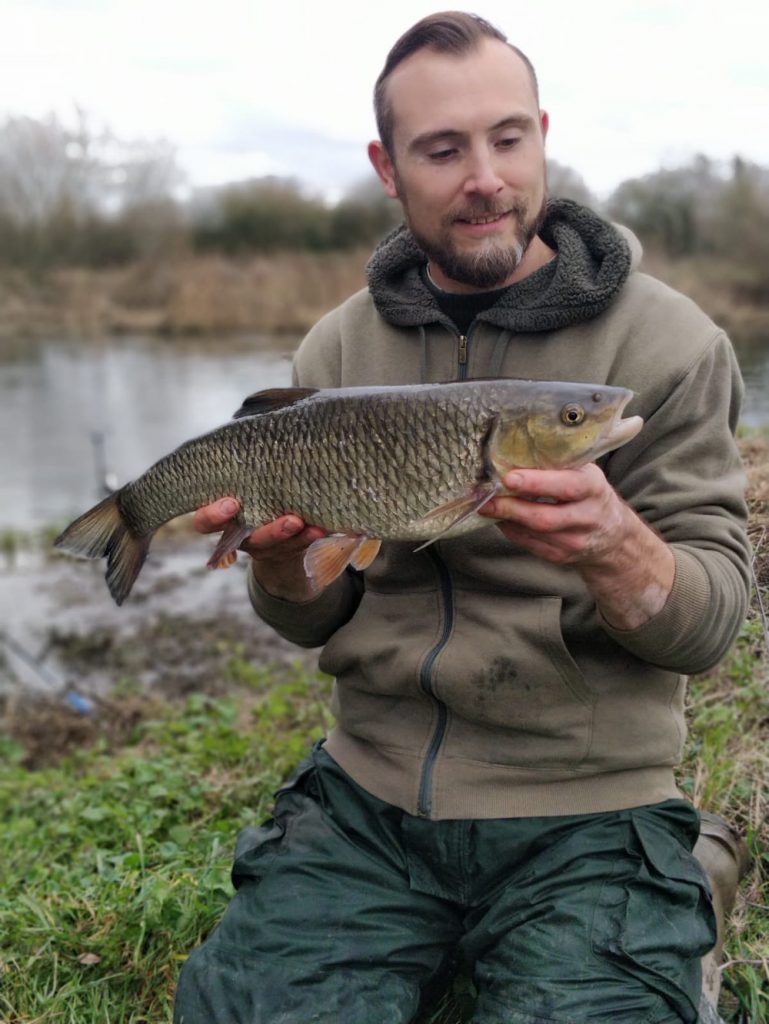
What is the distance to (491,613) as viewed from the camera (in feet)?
6.91

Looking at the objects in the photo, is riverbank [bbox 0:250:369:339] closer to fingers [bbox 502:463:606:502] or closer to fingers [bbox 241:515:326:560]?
fingers [bbox 241:515:326:560]

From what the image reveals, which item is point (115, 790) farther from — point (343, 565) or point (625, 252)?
point (625, 252)

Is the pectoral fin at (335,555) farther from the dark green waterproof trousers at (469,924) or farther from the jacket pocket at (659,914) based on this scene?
the jacket pocket at (659,914)

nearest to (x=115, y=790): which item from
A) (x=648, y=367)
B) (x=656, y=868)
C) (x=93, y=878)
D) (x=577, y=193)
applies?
(x=93, y=878)

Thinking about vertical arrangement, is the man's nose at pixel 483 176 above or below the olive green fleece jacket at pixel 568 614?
above

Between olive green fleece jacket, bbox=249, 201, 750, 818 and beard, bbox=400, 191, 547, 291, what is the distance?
2.2 inches

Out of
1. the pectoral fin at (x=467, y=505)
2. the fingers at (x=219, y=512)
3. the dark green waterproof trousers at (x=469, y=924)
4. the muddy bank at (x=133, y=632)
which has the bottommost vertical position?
the muddy bank at (x=133, y=632)

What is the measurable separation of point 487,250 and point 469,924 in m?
1.35

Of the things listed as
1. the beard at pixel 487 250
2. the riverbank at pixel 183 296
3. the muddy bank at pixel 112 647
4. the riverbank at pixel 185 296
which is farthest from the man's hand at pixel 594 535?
the riverbank at pixel 183 296

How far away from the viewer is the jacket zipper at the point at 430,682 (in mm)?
2061

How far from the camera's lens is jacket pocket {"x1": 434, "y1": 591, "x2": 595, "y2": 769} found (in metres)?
2.03

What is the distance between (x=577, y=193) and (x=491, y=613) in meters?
10.0

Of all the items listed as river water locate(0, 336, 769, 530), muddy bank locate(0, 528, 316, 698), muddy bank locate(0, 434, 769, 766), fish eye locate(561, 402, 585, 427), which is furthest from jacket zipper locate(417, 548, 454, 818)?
muddy bank locate(0, 528, 316, 698)

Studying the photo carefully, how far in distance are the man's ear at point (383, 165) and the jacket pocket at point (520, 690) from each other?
1.08 m
